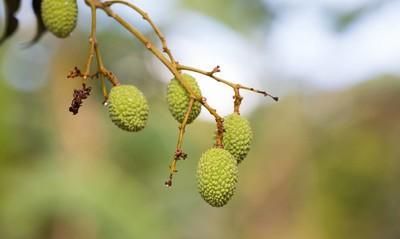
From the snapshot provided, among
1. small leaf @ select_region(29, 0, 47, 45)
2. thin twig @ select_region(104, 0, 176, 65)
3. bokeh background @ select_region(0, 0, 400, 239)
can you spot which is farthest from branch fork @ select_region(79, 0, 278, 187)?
bokeh background @ select_region(0, 0, 400, 239)

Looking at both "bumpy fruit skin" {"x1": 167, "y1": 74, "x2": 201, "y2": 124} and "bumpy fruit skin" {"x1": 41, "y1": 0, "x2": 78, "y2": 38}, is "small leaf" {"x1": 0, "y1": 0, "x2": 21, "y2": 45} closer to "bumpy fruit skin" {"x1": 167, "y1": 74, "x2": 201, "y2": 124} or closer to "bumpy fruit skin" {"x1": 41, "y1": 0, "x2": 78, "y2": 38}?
"bumpy fruit skin" {"x1": 41, "y1": 0, "x2": 78, "y2": 38}

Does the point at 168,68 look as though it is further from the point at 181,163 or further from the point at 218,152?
the point at 181,163

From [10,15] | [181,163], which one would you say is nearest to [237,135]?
[10,15]

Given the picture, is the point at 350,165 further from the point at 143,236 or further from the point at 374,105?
the point at 143,236

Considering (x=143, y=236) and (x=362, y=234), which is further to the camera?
(x=362, y=234)

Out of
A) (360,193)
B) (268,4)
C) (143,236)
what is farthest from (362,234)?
(268,4)

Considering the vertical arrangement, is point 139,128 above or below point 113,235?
above

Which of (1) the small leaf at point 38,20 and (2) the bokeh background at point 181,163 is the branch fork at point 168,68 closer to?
(1) the small leaf at point 38,20
